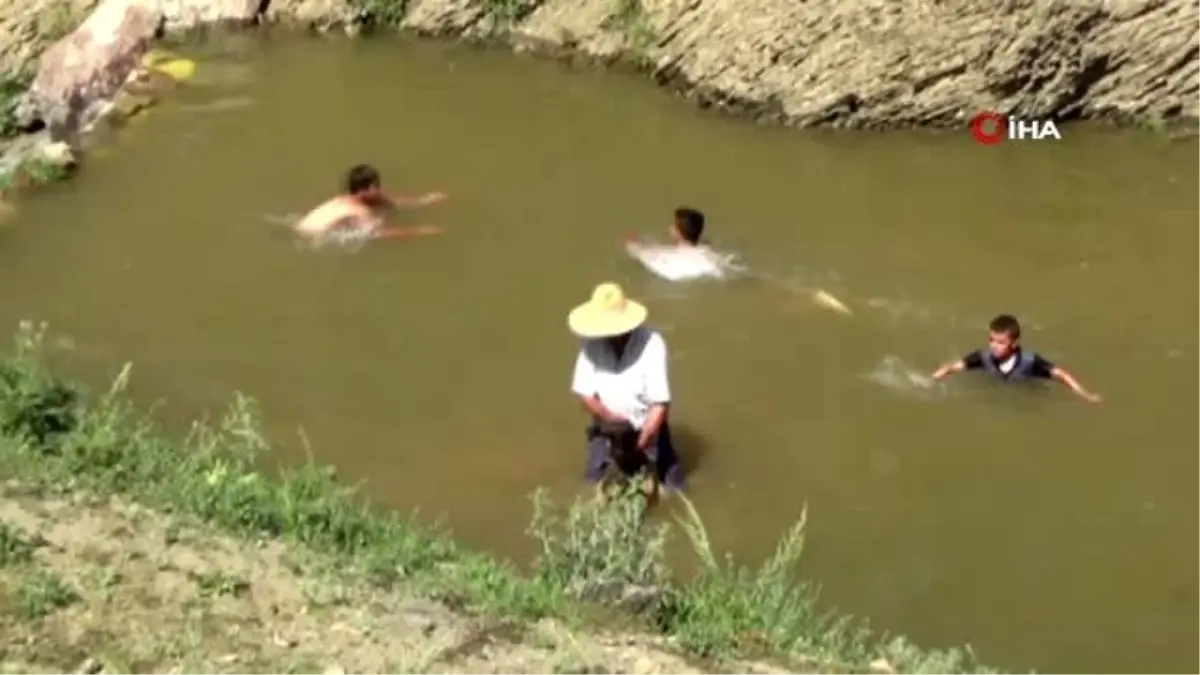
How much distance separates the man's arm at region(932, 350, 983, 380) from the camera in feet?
29.7

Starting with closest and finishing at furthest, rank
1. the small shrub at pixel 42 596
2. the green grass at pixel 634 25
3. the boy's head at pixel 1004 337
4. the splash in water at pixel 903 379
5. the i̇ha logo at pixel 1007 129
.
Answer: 1. the small shrub at pixel 42 596
2. the boy's head at pixel 1004 337
3. the splash in water at pixel 903 379
4. the i̇ha logo at pixel 1007 129
5. the green grass at pixel 634 25

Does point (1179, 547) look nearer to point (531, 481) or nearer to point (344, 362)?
point (531, 481)

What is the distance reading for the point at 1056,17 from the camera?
12953mm

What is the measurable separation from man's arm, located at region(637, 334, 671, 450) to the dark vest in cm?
207

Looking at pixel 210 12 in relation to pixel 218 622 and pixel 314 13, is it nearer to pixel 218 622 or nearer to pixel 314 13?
pixel 314 13

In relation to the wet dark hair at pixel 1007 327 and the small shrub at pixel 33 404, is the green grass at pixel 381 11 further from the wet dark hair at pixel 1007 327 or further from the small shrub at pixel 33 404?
the small shrub at pixel 33 404

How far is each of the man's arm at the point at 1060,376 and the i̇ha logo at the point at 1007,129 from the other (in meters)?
4.04

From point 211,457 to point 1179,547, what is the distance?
4256 millimetres

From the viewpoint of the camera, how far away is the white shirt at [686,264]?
402 inches

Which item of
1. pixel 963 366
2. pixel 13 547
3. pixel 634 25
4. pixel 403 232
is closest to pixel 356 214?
pixel 403 232

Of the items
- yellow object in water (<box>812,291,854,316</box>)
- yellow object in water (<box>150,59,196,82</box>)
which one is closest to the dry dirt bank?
yellow object in water (<box>812,291,854,316</box>)

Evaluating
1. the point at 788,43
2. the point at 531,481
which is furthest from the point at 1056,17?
the point at 531,481

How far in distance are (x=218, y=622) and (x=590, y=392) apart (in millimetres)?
3162

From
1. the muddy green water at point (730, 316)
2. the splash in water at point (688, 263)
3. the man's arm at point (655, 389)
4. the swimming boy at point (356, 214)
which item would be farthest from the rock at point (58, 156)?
the man's arm at point (655, 389)
